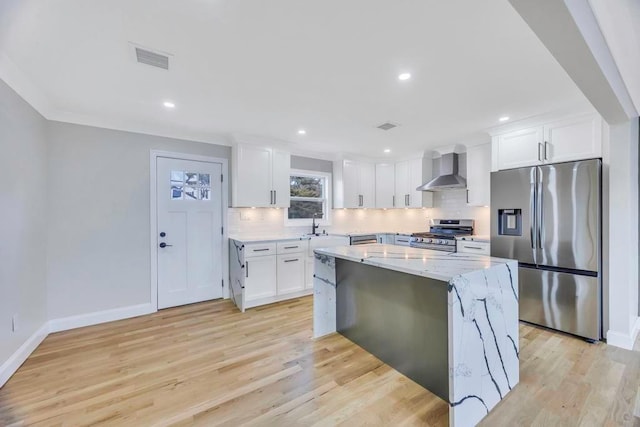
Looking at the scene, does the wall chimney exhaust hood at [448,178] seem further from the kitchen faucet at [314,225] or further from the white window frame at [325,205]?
the kitchen faucet at [314,225]

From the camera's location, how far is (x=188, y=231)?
12.9 feet

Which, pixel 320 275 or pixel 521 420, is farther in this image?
pixel 320 275

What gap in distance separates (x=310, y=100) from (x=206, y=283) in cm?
295

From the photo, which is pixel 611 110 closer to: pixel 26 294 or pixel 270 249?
A: pixel 270 249

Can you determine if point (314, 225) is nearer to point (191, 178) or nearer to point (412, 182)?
point (412, 182)

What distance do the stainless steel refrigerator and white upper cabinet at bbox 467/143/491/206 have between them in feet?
2.59

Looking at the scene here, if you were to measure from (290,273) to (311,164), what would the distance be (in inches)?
80.1

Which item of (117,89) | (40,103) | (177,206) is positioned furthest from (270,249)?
(40,103)

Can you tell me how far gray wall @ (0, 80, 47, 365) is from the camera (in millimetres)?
2203

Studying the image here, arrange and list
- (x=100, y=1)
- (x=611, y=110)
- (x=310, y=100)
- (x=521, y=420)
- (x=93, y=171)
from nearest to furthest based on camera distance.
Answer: (x=100, y=1), (x=521, y=420), (x=611, y=110), (x=310, y=100), (x=93, y=171)

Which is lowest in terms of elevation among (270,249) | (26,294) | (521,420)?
(521,420)

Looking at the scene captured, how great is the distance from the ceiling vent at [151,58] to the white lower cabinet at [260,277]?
2.36m

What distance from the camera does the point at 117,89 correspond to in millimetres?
2592

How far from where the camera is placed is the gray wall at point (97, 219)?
3.11 metres
